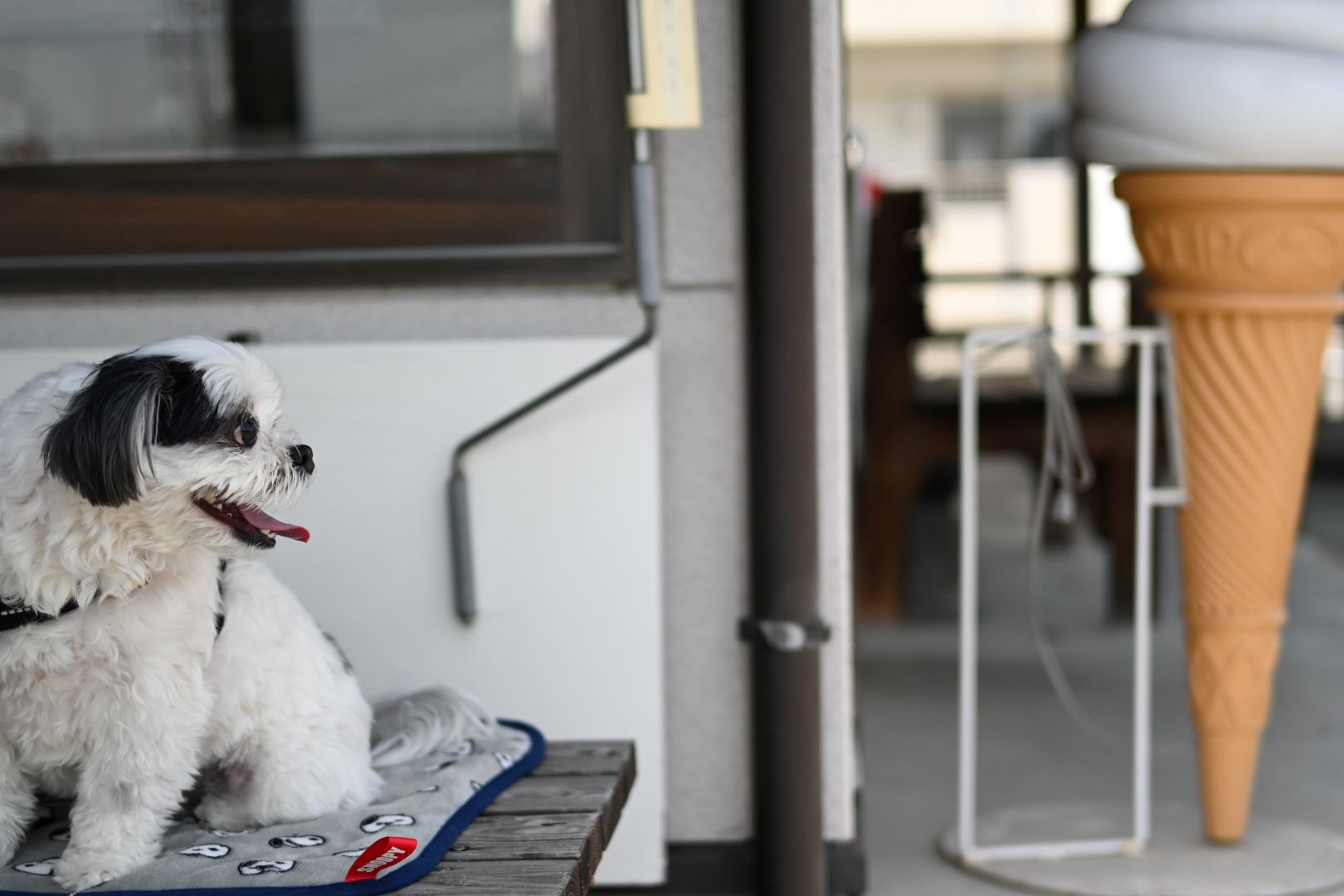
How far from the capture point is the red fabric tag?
5.20 feet

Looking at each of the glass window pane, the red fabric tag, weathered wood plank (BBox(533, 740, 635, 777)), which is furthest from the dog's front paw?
the glass window pane

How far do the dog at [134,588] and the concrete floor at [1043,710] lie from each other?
1.39 m

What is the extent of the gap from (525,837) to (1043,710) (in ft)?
7.53

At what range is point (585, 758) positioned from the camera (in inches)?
82.6

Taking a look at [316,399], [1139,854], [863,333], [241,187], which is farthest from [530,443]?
[863,333]

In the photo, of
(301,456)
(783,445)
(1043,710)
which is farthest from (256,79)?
(1043,710)

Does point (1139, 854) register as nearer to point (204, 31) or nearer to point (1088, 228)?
point (204, 31)

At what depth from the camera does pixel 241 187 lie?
91.5 inches

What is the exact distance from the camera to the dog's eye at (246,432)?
61.1 inches

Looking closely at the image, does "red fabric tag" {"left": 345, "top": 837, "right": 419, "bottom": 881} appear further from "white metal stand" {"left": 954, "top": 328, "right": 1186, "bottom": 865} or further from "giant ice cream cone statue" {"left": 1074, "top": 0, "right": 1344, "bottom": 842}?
"giant ice cream cone statue" {"left": 1074, "top": 0, "right": 1344, "bottom": 842}

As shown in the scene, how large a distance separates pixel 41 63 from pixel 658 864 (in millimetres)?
1767

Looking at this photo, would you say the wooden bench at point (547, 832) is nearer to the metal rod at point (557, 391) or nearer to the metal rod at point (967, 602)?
the metal rod at point (557, 391)

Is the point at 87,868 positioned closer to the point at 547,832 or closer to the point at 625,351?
the point at 547,832

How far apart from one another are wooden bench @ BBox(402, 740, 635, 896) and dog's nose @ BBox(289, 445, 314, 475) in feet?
1.69
